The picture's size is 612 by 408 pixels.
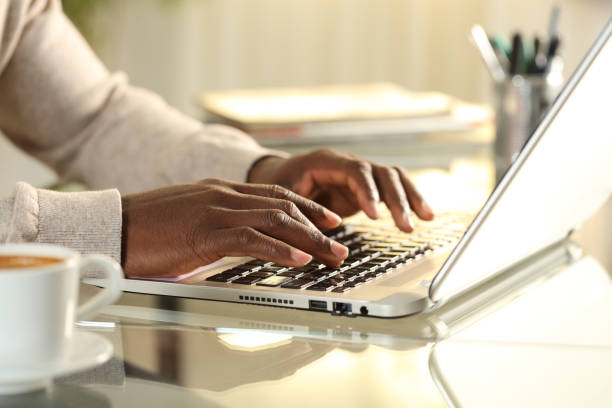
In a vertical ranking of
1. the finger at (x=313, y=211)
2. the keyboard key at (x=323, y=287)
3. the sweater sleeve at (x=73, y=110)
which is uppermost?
the finger at (x=313, y=211)

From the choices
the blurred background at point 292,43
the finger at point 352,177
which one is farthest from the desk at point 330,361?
the blurred background at point 292,43

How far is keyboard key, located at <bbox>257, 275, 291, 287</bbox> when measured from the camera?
70 centimetres

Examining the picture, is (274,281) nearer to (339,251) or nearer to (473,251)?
(339,251)

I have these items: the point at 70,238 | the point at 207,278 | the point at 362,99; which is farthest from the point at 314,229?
the point at 362,99

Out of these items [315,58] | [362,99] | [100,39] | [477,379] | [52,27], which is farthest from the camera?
[315,58]

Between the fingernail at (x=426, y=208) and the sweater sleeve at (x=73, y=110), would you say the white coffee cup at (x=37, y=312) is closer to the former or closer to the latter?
the fingernail at (x=426, y=208)

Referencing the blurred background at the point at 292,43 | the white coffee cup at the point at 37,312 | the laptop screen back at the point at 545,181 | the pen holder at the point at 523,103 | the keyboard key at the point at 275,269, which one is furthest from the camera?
the blurred background at the point at 292,43

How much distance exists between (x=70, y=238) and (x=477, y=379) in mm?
360

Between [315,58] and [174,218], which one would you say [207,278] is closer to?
[174,218]

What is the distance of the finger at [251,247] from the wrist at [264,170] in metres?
0.32

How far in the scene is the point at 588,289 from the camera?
2.64 ft

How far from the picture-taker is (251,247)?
704 millimetres

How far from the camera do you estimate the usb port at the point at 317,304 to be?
663mm

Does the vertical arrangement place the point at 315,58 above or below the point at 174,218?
below
